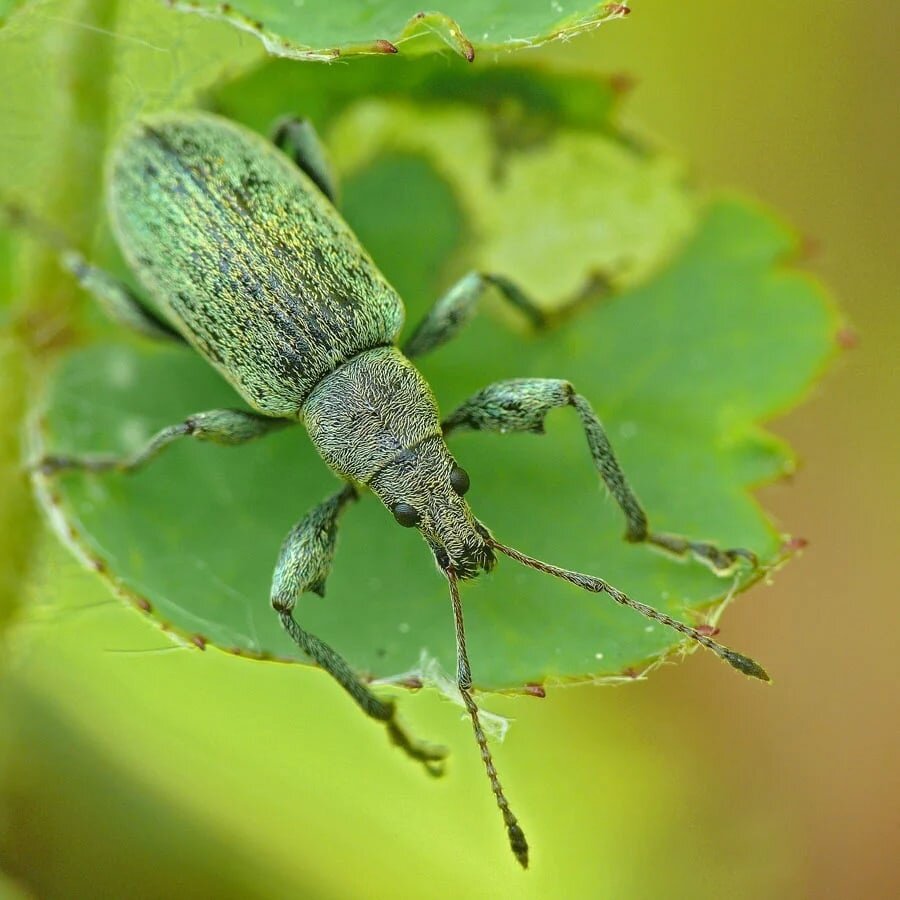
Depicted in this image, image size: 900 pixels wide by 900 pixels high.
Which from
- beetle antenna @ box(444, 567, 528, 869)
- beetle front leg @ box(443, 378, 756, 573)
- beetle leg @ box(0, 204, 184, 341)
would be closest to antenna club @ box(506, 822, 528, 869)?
beetle antenna @ box(444, 567, 528, 869)

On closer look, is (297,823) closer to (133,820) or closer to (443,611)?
(133,820)

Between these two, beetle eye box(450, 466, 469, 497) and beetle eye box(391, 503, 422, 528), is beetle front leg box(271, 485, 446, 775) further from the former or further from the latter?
beetle eye box(450, 466, 469, 497)

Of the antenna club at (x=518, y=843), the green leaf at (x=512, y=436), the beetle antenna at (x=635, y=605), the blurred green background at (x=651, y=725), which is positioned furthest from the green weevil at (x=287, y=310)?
the blurred green background at (x=651, y=725)

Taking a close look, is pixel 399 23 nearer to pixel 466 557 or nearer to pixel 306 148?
pixel 306 148

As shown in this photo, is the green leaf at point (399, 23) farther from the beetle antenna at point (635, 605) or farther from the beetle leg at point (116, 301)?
the beetle antenna at point (635, 605)

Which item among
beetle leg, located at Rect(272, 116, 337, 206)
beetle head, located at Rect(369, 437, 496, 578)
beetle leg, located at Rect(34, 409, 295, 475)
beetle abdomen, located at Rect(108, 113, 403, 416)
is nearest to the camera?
beetle head, located at Rect(369, 437, 496, 578)
